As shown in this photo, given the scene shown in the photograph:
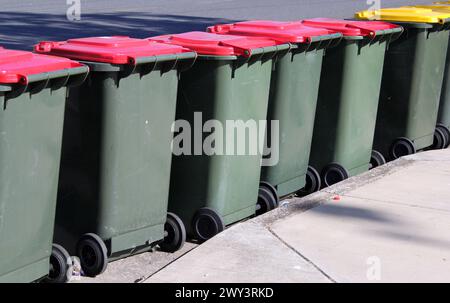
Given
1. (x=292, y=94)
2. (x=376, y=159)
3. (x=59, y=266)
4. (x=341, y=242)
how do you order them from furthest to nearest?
(x=376, y=159), (x=292, y=94), (x=341, y=242), (x=59, y=266)

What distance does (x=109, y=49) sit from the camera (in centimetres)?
587

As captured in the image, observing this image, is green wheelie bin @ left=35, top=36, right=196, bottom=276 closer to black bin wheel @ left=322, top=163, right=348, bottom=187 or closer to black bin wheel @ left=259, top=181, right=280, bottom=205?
black bin wheel @ left=259, top=181, right=280, bottom=205

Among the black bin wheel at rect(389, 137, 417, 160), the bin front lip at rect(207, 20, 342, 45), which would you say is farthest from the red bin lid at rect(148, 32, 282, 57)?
the black bin wheel at rect(389, 137, 417, 160)

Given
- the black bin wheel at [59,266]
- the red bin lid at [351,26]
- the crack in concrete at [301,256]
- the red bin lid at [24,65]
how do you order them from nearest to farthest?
the red bin lid at [24,65]
the black bin wheel at [59,266]
the crack in concrete at [301,256]
the red bin lid at [351,26]

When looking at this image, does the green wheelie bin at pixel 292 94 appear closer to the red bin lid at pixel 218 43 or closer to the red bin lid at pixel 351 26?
the red bin lid at pixel 351 26

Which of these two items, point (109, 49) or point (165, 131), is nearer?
point (109, 49)

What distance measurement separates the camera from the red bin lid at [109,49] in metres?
5.75

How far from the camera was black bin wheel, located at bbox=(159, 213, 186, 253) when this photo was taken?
6.41m

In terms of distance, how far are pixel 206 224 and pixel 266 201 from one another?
798 millimetres

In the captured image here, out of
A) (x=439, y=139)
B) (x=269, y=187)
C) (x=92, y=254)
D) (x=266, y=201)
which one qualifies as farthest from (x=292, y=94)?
(x=439, y=139)

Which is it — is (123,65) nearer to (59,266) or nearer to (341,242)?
(59,266)

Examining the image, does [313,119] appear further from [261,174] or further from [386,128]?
[386,128]

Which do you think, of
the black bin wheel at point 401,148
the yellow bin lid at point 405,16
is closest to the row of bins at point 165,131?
the yellow bin lid at point 405,16

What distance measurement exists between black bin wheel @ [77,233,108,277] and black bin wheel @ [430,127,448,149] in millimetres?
4632
